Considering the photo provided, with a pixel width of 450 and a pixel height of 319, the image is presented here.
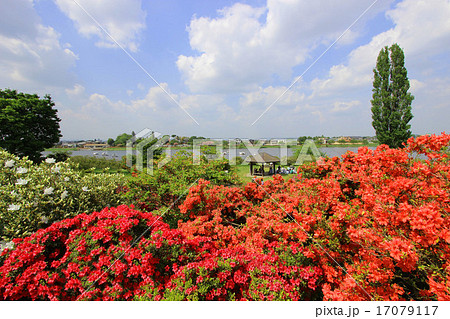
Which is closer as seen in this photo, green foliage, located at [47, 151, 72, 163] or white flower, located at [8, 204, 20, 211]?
white flower, located at [8, 204, 20, 211]

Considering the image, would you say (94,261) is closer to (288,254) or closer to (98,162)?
(288,254)

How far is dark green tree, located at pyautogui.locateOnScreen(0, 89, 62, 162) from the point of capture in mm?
13648

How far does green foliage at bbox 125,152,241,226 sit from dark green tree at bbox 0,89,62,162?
15083mm

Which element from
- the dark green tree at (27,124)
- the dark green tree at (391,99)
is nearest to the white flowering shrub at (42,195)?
the dark green tree at (27,124)

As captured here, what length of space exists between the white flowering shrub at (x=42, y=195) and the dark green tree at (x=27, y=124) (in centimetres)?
1361

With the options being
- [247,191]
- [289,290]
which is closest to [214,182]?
[247,191]

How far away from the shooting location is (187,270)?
241 centimetres

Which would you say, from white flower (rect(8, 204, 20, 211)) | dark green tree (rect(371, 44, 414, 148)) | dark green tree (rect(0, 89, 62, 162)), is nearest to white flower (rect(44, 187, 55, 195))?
white flower (rect(8, 204, 20, 211))

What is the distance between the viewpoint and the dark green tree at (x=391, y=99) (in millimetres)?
18797

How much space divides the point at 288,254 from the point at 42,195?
15.3ft

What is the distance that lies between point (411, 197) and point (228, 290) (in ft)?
9.18

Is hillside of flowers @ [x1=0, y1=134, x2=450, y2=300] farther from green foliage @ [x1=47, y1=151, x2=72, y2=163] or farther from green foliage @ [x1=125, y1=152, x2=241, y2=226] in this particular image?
green foliage @ [x1=47, y1=151, x2=72, y2=163]

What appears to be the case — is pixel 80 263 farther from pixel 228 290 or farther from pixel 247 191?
pixel 247 191

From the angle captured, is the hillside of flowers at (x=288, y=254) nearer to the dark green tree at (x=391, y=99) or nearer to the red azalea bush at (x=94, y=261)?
the red azalea bush at (x=94, y=261)
